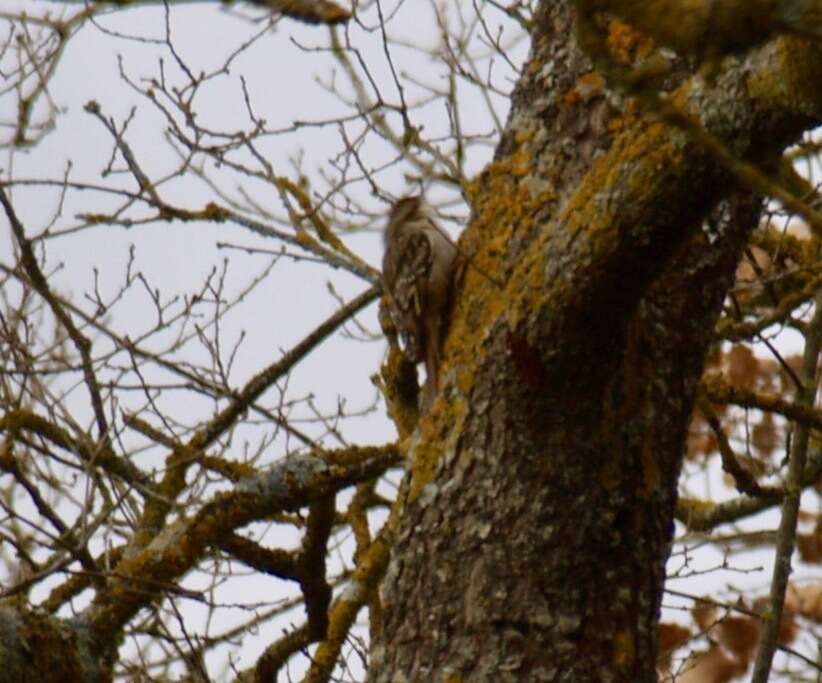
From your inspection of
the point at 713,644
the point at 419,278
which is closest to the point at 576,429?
the point at 419,278

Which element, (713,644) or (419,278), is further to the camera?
(713,644)

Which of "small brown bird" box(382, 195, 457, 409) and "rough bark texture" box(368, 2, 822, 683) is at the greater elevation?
"small brown bird" box(382, 195, 457, 409)

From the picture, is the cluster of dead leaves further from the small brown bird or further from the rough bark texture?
the rough bark texture

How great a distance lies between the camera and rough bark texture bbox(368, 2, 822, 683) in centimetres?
326

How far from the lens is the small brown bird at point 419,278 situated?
4512mm

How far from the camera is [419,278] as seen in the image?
16.4 feet

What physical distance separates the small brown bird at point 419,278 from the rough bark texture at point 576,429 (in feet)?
2.00

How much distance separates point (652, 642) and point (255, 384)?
2006 millimetres

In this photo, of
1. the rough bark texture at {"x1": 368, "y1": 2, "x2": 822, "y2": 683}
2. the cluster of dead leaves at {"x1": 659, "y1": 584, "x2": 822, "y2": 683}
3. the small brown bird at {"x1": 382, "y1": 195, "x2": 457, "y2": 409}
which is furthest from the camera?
the cluster of dead leaves at {"x1": 659, "y1": 584, "x2": 822, "y2": 683}

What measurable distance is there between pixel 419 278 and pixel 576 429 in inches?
63.3

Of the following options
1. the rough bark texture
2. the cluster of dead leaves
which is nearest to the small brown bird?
the rough bark texture

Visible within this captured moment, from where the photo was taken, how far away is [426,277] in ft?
16.4

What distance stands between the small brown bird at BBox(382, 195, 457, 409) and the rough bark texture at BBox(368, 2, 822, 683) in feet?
2.00

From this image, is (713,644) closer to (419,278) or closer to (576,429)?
(419,278)
